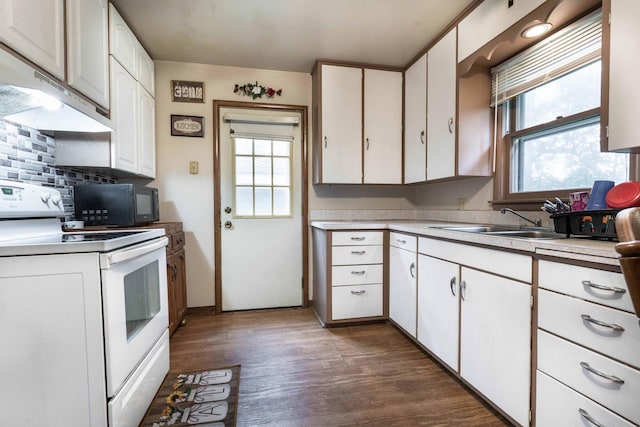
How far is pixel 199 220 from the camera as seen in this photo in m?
2.75

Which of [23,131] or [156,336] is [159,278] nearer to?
[156,336]

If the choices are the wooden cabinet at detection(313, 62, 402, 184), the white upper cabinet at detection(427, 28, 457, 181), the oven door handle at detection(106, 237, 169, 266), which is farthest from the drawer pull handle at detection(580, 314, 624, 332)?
the wooden cabinet at detection(313, 62, 402, 184)

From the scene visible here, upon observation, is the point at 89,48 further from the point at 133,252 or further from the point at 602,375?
the point at 602,375

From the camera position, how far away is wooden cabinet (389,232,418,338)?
81.2 inches

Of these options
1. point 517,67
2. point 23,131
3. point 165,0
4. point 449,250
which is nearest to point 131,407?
point 23,131

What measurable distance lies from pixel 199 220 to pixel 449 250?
7.27ft

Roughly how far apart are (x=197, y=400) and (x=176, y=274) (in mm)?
1102

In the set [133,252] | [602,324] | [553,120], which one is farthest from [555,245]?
[133,252]

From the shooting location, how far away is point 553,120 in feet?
5.61

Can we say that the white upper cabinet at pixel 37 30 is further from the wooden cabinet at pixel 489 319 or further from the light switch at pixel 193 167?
the wooden cabinet at pixel 489 319

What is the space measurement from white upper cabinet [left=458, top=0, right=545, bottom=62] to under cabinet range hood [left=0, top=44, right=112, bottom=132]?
2.29m

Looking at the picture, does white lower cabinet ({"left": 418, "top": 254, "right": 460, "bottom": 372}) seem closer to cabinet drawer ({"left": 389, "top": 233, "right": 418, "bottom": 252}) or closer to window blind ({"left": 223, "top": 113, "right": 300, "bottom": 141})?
cabinet drawer ({"left": 389, "top": 233, "right": 418, "bottom": 252})

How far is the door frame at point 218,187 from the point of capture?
274 centimetres

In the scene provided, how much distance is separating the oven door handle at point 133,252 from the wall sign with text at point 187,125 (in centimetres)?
140
